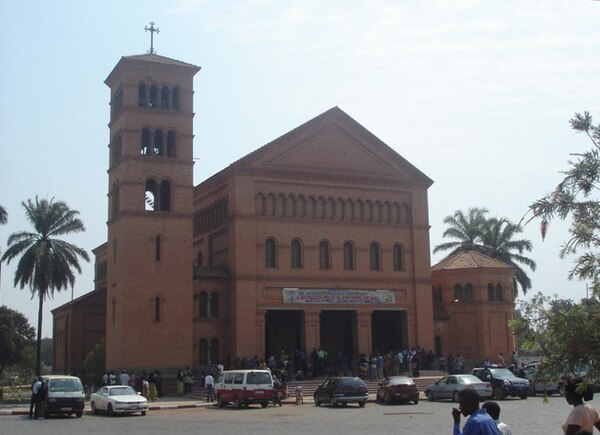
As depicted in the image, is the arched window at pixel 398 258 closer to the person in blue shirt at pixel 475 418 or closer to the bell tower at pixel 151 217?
the bell tower at pixel 151 217

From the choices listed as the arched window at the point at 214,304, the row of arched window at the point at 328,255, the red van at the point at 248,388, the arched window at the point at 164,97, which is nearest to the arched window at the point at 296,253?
the row of arched window at the point at 328,255

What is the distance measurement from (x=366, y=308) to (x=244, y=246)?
8.57 m

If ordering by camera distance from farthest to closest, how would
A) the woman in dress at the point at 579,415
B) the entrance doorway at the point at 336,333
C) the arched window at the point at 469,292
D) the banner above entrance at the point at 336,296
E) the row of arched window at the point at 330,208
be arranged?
the arched window at the point at 469,292, the entrance doorway at the point at 336,333, the row of arched window at the point at 330,208, the banner above entrance at the point at 336,296, the woman in dress at the point at 579,415

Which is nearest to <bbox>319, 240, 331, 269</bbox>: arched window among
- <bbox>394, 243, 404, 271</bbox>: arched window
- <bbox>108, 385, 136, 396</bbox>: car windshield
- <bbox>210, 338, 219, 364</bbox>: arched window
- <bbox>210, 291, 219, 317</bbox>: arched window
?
<bbox>394, 243, 404, 271</bbox>: arched window

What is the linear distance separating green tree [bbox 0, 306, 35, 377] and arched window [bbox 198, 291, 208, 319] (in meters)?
35.2

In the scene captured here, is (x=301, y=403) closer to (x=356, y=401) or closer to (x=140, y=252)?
(x=356, y=401)

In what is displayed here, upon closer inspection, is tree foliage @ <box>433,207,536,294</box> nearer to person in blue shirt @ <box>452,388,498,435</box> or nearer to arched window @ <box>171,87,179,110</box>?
arched window @ <box>171,87,179,110</box>

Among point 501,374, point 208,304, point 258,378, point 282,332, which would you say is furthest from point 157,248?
point 501,374

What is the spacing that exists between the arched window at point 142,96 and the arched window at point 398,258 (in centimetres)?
1775

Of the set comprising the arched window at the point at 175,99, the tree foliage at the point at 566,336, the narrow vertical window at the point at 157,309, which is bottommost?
the tree foliage at the point at 566,336

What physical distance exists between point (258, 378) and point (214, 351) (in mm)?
13026

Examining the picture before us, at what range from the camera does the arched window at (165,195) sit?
45.5 metres

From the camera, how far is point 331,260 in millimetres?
48375

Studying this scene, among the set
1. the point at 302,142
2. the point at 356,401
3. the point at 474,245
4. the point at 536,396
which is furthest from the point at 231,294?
the point at 474,245
